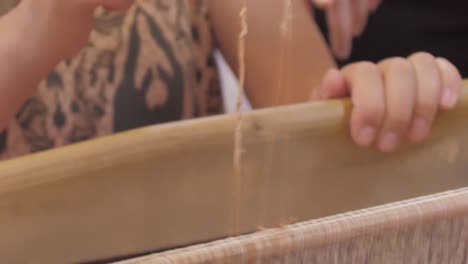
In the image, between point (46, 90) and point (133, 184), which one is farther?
point (46, 90)

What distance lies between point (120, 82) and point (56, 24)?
0.22 meters

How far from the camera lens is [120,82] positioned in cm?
56

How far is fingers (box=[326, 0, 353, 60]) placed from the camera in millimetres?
356

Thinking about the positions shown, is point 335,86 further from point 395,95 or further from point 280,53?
point 280,53

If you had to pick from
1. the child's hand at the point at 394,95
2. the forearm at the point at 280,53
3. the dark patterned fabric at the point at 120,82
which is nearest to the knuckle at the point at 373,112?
the child's hand at the point at 394,95

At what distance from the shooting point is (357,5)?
1.21 feet

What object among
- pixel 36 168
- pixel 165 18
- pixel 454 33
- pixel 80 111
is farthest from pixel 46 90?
pixel 454 33

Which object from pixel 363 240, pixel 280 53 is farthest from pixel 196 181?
pixel 280 53

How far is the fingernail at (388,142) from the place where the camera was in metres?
0.31

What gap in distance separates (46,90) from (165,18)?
14 cm

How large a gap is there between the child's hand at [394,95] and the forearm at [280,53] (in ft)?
0.41

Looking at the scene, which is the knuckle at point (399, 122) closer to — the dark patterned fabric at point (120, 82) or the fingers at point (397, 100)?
the fingers at point (397, 100)

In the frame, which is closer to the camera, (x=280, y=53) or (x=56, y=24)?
(x=56, y=24)

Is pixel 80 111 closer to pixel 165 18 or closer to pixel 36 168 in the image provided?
pixel 165 18
